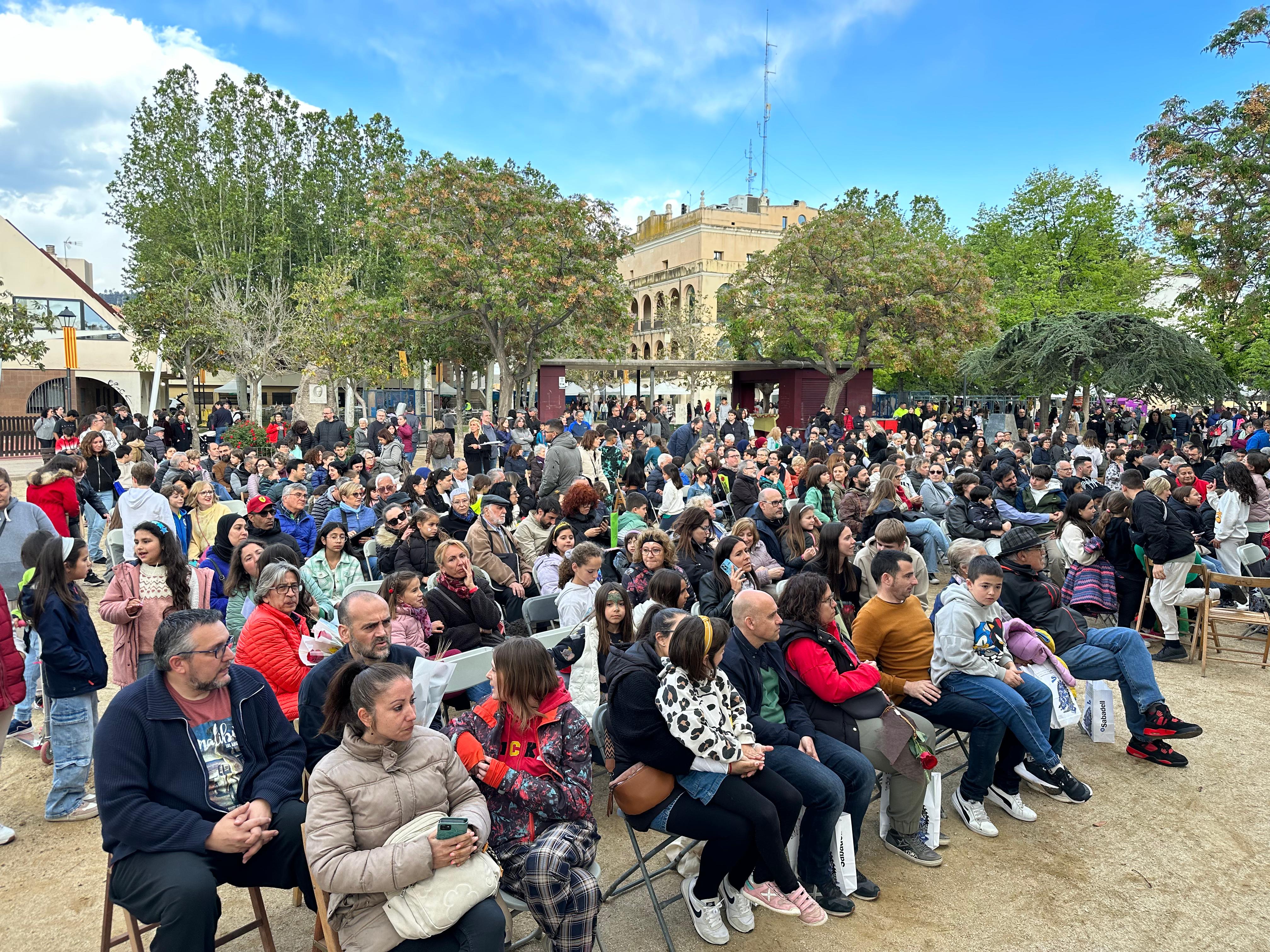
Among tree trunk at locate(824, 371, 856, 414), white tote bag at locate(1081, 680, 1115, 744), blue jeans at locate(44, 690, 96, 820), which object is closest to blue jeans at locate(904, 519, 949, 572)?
white tote bag at locate(1081, 680, 1115, 744)

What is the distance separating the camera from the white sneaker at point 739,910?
3.54 m

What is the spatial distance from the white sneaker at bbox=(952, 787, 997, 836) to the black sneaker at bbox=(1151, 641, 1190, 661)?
370 centimetres

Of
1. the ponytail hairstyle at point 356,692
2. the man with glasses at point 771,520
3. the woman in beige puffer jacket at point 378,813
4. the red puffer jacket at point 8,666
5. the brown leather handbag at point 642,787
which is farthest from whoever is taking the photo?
the man with glasses at point 771,520

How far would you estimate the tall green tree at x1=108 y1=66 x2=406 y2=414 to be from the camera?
28.2 m

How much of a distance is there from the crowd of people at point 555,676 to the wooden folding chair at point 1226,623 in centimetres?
26

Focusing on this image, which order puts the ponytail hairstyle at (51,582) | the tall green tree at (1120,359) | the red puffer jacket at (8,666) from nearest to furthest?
the red puffer jacket at (8,666), the ponytail hairstyle at (51,582), the tall green tree at (1120,359)

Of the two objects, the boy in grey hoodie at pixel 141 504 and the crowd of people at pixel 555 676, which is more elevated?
the boy in grey hoodie at pixel 141 504

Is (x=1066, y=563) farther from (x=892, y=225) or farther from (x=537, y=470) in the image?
(x=892, y=225)

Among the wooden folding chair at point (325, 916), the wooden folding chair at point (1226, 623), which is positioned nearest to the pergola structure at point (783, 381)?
the wooden folding chair at point (1226, 623)

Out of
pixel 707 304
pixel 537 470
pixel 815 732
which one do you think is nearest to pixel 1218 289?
pixel 537 470

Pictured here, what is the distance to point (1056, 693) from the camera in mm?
4609

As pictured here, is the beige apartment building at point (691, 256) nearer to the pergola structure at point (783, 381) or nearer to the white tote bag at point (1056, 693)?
the pergola structure at point (783, 381)

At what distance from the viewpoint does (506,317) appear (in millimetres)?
23391

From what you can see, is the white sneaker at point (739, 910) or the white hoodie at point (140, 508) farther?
the white hoodie at point (140, 508)
